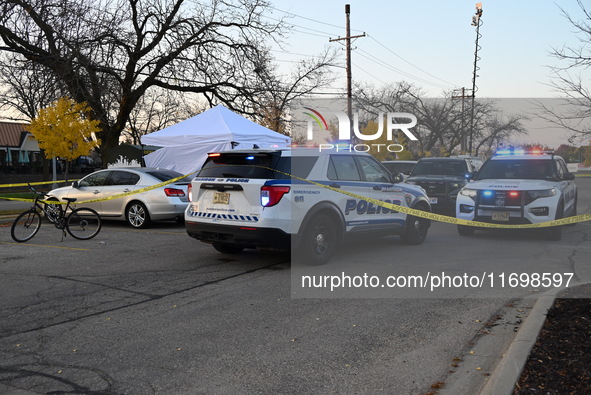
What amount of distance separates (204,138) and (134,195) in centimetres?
457

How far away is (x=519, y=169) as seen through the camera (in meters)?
12.5

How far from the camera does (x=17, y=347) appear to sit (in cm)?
485

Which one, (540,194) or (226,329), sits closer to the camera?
(226,329)

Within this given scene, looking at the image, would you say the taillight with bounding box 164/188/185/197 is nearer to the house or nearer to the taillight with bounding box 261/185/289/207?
the taillight with bounding box 261/185/289/207

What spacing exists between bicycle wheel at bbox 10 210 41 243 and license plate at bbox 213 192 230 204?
494 cm

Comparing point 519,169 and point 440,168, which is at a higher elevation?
point 440,168

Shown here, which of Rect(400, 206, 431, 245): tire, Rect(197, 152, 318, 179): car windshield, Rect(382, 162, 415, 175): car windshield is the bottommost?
Rect(400, 206, 431, 245): tire

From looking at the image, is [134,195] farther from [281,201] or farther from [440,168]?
[440,168]

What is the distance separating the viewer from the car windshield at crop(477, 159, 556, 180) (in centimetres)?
1214

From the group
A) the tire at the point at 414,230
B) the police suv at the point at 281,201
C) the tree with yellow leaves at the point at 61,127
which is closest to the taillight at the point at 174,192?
the police suv at the point at 281,201

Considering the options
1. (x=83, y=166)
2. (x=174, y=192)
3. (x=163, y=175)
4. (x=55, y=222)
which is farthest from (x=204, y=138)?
(x=83, y=166)

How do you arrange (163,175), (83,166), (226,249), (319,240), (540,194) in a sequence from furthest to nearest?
(83,166)
(163,175)
(540,194)
(226,249)
(319,240)

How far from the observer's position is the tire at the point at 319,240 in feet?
27.0

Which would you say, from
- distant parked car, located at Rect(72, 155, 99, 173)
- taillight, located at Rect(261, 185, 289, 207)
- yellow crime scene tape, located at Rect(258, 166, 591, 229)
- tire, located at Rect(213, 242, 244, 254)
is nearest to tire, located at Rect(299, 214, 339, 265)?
yellow crime scene tape, located at Rect(258, 166, 591, 229)
